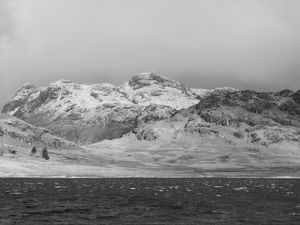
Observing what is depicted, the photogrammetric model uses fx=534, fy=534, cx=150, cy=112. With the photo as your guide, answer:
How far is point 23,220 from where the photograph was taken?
68.1 m

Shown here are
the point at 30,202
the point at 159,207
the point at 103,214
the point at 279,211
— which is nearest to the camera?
the point at 103,214

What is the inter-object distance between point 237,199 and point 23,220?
49.2m

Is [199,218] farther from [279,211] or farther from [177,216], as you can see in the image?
[279,211]

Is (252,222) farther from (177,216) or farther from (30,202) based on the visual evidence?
(30,202)

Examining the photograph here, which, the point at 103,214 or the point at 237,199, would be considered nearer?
the point at 103,214

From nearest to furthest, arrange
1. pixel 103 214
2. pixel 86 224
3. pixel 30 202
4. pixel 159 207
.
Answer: pixel 86 224 → pixel 103 214 → pixel 159 207 → pixel 30 202

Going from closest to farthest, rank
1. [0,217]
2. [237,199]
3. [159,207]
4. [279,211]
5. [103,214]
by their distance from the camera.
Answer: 1. [0,217]
2. [103,214]
3. [279,211]
4. [159,207]
5. [237,199]

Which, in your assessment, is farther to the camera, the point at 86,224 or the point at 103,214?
the point at 103,214

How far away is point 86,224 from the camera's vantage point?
65.5 metres

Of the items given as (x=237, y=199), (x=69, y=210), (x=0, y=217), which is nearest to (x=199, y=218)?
(x=69, y=210)

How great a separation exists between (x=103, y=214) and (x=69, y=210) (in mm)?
7211

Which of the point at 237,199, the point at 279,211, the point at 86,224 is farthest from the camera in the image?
the point at 237,199

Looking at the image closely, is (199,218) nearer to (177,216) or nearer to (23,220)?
(177,216)

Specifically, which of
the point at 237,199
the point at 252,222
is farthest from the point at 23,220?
the point at 237,199
